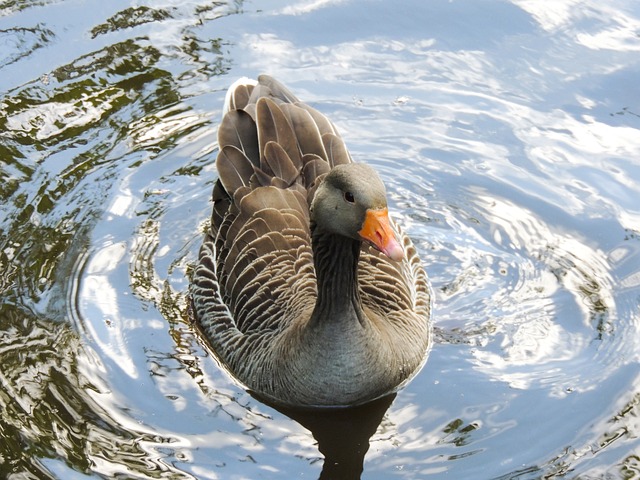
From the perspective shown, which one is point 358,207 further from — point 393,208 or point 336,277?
point 393,208

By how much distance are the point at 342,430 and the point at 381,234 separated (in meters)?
1.70

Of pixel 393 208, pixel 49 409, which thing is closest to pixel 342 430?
pixel 49 409

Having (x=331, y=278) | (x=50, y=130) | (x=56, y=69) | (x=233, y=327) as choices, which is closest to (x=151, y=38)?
(x=56, y=69)

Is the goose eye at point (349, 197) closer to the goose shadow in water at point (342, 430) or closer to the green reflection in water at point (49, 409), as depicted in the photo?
the goose shadow in water at point (342, 430)

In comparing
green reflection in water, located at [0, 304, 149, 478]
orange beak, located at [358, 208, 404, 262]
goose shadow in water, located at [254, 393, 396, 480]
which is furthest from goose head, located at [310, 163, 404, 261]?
green reflection in water, located at [0, 304, 149, 478]

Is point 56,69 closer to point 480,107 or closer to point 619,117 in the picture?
point 480,107

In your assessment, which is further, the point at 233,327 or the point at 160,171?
the point at 160,171

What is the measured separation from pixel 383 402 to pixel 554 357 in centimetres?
144

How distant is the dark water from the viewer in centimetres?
712

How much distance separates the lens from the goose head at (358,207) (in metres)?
6.45

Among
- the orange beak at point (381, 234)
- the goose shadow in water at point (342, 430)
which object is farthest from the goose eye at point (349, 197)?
the goose shadow in water at point (342, 430)

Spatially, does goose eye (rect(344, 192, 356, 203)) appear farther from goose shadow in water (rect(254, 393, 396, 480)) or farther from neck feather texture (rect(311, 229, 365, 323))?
goose shadow in water (rect(254, 393, 396, 480))

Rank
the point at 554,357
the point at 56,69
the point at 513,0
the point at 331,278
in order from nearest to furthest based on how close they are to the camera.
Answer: the point at 331,278
the point at 554,357
the point at 56,69
the point at 513,0

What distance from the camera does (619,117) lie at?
10.8 meters
